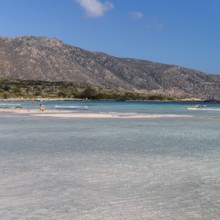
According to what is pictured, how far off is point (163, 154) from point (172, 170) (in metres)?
4.16

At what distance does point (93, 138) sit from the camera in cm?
2645

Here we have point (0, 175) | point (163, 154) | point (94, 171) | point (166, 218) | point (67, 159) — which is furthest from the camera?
point (163, 154)

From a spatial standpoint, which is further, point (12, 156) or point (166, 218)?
point (12, 156)

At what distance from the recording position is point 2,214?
9789 mm

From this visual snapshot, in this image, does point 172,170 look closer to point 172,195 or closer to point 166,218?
point 172,195

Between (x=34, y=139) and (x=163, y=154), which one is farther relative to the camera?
(x=34, y=139)

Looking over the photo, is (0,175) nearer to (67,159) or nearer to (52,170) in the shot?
(52,170)

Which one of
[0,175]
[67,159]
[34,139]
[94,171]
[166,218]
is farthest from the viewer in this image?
[34,139]

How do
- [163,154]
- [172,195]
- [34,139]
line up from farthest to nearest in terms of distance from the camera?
[34,139]
[163,154]
[172,195]

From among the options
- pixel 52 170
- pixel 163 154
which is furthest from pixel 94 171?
pixel 163 154

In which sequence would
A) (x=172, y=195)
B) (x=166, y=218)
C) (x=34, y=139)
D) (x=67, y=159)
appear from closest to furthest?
1. (x=166, y=218)
2. (x=172, y=195)
3. (x=67, y=159)
4. (x=34, y=139)

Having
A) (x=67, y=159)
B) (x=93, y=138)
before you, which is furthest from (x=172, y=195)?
(x=93, y=138)

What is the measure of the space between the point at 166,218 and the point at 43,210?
2.91 m

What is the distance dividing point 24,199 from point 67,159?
6.76 m
